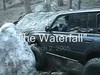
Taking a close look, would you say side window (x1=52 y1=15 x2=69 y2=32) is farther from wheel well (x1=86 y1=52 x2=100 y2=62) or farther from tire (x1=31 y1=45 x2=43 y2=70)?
wheel well (x1=86 y1=52 x2=100 y2=62)

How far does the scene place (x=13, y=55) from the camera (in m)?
6.43

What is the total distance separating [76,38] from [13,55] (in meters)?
1.60

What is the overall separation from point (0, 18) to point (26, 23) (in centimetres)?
1224

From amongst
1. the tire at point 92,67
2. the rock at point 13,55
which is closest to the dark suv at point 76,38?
the tire at point 92,67

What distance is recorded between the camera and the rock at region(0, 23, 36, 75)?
6352 mm

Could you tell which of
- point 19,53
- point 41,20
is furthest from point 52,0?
point 19,53

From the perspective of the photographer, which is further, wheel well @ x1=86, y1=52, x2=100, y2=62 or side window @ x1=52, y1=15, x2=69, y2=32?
side window @ x1=52, y1=15, x2=69, y2=32

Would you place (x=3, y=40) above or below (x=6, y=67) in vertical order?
above

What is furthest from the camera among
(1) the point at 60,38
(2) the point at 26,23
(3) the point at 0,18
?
(3) the point at 0,18

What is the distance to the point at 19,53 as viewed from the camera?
651 centimetres

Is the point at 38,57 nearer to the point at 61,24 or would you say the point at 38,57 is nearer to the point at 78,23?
the point at 61,24

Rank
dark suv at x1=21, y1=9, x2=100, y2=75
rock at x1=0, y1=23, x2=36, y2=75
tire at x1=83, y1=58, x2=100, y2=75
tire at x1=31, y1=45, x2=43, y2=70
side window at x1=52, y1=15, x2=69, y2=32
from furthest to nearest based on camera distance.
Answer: tire at x1=31, y1=45, x2=43, y2=70 < side window at x1=52, y1=15, x2=69, y2=32 < rock at x1=0, y1=23, x2=36, y2=75 < dark suv at x1=21, y1=9, x2=100, y2=75 < tire at x1=83, y1=58, x2=100, y2=75

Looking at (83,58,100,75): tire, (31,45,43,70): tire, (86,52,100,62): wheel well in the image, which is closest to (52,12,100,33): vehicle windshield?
(86,52,100,62): wheel well

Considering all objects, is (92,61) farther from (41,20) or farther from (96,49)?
(41,20)
